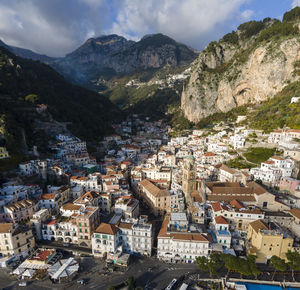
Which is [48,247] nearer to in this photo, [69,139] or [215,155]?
[69,139]

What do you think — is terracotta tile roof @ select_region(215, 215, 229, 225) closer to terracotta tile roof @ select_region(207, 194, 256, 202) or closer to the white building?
the white building

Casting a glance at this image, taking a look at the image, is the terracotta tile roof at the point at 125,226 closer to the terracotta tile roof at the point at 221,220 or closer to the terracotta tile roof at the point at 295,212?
the terracotta tile roof at the point at 221,220

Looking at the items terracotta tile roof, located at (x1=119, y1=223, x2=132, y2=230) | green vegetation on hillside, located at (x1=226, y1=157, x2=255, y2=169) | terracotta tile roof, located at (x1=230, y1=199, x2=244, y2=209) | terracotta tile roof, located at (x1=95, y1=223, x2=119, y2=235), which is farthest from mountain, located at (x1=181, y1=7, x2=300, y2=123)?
terracotta tile roof, located at (x1=95, y1=223, x2=119, y2=235)

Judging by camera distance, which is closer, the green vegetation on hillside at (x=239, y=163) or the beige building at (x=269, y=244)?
the beige building at (x=269, y=244)

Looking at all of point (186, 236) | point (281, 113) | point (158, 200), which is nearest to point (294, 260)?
point (186, 236)

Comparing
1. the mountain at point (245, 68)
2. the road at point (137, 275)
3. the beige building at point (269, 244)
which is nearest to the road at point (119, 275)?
the road at point (137, 275)

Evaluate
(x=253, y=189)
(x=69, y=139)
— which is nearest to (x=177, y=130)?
(x=69, y=139)

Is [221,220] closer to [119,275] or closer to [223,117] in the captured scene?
[119,275]
